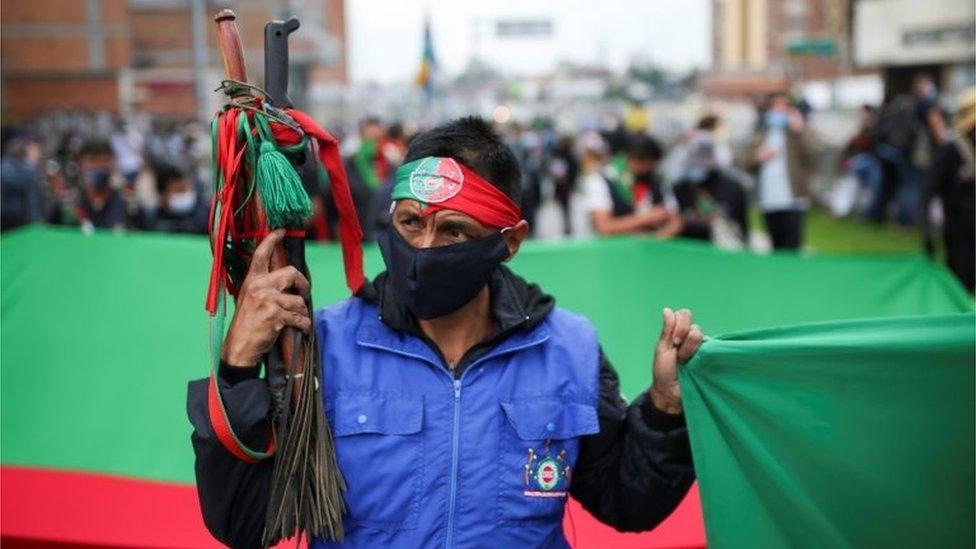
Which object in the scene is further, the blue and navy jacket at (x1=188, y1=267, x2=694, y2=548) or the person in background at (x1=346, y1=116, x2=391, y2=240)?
the person in background at (x1=346, y1=116, x2=391, y2=240)

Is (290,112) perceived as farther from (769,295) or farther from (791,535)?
(769,295)

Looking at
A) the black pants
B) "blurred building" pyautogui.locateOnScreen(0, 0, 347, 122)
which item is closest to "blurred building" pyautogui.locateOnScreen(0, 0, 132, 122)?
"blurred building" pyautogui.locateOnScreen(0, 0, 347, 122)

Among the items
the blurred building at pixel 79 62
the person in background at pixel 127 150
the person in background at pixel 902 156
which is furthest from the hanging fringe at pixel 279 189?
the blurred building at pixel 79 62

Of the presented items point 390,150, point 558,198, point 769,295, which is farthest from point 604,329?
point 558,198

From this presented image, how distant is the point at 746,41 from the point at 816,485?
10822 cm

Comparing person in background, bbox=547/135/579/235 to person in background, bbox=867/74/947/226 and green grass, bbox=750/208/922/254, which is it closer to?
green grass, bbox=750/208/922/254

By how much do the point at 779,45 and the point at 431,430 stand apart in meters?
90.4

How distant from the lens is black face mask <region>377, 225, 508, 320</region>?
8.96 ft

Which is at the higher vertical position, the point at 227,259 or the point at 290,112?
the point at 290,112

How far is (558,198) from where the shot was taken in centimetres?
2027

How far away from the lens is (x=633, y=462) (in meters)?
2.92

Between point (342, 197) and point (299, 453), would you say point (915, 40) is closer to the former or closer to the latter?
point (342, 197)

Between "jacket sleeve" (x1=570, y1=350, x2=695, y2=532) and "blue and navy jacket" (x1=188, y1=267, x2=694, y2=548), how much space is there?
0.07 ft

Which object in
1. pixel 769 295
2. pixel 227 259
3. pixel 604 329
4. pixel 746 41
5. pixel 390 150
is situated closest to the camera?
pixel 227 259
